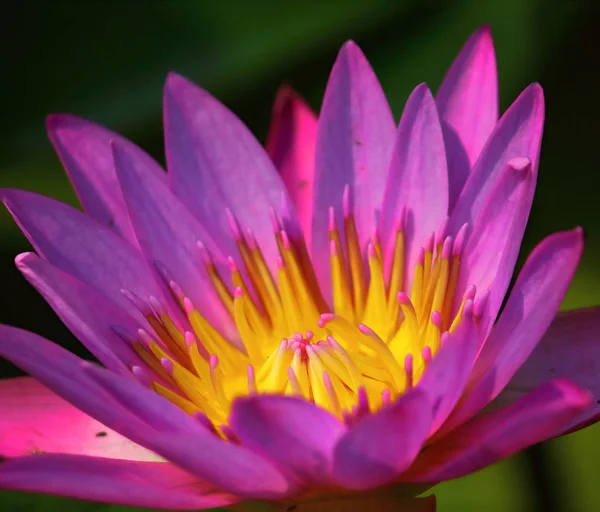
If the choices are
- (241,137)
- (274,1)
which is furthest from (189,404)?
(274,1)

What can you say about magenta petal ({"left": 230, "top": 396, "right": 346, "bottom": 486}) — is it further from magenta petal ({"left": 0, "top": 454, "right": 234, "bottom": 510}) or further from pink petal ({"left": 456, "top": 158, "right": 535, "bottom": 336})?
pink petal ({"left": 456, "top": 158, "right": 535, "bottom": 336})

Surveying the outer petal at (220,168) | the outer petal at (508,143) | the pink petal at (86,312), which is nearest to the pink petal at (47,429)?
the pink petal at (86,312)

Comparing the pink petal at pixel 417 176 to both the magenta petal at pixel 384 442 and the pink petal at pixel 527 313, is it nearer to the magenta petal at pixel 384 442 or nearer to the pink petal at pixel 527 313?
the pink petal at pixel 527 313

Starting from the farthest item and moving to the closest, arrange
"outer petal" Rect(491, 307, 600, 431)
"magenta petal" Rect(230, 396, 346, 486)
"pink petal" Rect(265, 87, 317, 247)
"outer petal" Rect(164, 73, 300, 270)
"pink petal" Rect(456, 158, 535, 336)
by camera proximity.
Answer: "pink petal" Rect(265, 87, 317, 247) < "outer petal" Rect(164, 73, 300, 270) < "outer petal" Rect(491, 307, 600, 431) < "pink petal" Rect(456, 158, 535, 336) < "magenta petal" Rect(230, 396, 346, 486)

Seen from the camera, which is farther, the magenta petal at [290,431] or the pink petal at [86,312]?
the pink petal at [86,312]

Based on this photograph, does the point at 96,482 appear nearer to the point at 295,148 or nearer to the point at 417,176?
the point at 417,176

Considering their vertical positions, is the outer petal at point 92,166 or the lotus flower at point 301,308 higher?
the outer petal at point 92,166

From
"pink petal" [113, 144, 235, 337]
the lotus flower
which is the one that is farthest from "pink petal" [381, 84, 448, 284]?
"pink petal" [113, 144, 235, 337]
